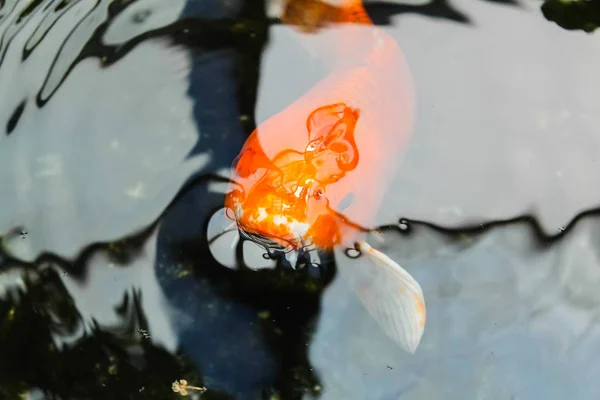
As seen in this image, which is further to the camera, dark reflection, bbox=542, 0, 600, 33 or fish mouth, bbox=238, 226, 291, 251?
dark reflection, bbox=542, 0, 600, 33

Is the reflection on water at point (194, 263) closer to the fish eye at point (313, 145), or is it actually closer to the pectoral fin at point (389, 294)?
the pectoral fin at point (389, 294)

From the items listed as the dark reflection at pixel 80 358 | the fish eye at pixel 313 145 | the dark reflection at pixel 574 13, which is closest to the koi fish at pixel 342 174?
the fish eye at pixel 313 145

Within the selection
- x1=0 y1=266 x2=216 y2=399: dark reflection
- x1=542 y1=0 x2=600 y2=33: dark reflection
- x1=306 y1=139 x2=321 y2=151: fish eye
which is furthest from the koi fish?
x1=542 y1=0 x2=600 y2=33: dark reflection

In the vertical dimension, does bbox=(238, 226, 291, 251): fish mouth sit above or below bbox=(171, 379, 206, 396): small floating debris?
above

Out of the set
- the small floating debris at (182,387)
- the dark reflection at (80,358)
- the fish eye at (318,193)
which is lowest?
the small floating debris at (182,387)

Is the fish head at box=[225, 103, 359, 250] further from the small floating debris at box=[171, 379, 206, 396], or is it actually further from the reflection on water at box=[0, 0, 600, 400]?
the small floating debris at box=[171, 379, 206, 396]

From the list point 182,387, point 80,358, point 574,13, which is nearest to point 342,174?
point 182,387
